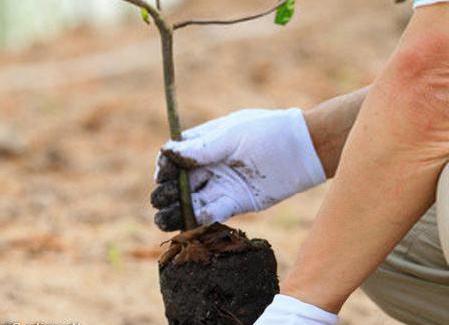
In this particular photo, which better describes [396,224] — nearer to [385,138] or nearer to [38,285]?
[385,138]

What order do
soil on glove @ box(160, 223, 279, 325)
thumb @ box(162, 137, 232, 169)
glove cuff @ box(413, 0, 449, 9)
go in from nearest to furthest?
glove cuff @ box(413, 0, 449, 9), soil on glove @ box(160, 223, 279, 325), thumb @ box(162, 137, 232, 169)

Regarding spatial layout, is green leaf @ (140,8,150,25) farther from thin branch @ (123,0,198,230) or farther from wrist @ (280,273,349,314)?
wrist @ (280,273,349,314)

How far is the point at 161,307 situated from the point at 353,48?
419 cm

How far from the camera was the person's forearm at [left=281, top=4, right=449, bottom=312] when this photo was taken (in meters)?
1.73

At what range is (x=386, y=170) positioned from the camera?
176 centimetres

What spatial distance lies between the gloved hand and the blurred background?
69 centimetres

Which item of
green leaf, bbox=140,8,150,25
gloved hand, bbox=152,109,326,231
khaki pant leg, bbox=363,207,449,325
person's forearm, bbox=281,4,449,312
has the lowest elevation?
khaki pant leg, bbox=363,207,449,325

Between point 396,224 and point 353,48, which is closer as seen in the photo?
point 396,224

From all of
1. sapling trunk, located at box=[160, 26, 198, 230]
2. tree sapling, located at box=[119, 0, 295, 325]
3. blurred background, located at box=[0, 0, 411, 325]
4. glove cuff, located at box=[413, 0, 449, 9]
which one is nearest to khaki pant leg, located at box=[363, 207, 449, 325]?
tree sapling, located at box=[119, 0, 295, 325]

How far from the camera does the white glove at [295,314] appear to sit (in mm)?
1808

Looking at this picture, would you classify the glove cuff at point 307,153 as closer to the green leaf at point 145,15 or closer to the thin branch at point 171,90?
the thin branch at point 171,90

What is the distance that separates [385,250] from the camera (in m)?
1.81

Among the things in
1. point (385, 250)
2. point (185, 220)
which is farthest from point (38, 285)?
point (385, 250)

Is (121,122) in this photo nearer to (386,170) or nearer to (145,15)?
(145,15)
